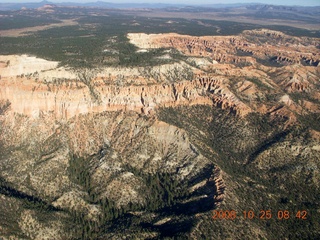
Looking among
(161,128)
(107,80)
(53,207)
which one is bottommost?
(53,207)

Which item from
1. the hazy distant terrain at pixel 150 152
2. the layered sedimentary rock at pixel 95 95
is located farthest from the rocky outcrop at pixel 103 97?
the hazy distant terrain at pixel 150 152

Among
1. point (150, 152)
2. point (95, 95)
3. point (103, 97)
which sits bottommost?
point (150, 152)

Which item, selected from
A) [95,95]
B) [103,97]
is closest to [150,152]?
[103,97]

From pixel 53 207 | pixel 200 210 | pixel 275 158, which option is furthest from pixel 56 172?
pixel 275 158

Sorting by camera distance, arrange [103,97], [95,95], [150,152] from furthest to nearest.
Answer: [103,97]
[95,95]
[150,152]

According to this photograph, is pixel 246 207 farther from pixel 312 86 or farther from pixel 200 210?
pixel 312 86
